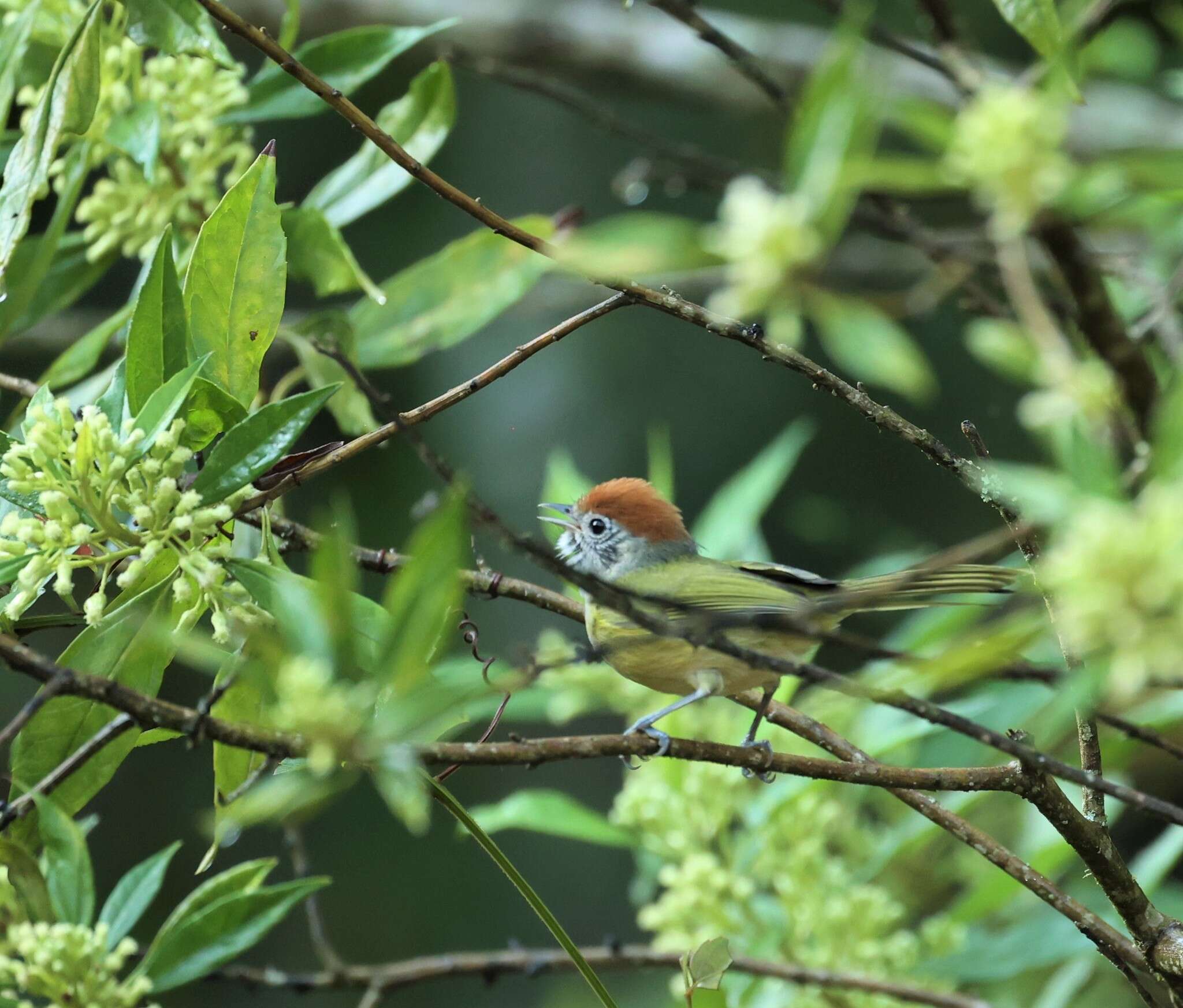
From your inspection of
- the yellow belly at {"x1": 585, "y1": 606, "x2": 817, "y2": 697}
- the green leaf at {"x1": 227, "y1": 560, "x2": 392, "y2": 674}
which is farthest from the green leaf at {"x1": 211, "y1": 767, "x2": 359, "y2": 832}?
the yellow belly at {"x1": 585, "y1": 606, "x2": 817, "y2": 697}

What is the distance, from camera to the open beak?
2762 mm

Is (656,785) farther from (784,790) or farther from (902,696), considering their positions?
(902,696)

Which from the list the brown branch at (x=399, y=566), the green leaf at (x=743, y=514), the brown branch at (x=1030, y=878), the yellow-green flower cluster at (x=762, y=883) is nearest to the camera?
the brown branch at (x=1030, y=878)

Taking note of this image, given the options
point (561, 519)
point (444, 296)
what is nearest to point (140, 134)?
point (444, 296)

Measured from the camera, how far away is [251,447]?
142 centimetres

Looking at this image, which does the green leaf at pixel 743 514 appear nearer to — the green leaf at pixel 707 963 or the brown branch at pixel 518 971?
the brown branch at pixel 518 971

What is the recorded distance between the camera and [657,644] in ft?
6.49

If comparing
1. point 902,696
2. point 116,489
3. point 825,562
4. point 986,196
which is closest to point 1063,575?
point 986,196

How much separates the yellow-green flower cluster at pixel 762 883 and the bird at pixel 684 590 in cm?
15

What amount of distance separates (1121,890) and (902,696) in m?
0.58

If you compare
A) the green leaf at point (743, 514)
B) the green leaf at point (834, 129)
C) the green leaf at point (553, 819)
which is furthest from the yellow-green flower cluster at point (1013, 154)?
the green leaf at point (743, 514)

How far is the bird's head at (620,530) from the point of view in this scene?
8.80 feet

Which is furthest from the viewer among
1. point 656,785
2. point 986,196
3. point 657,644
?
point 656,785

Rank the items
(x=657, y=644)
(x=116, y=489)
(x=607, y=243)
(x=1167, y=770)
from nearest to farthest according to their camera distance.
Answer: (x=607, y=243), (x=116, y=489), (x=657, y=644), (x=1167, y=770)
